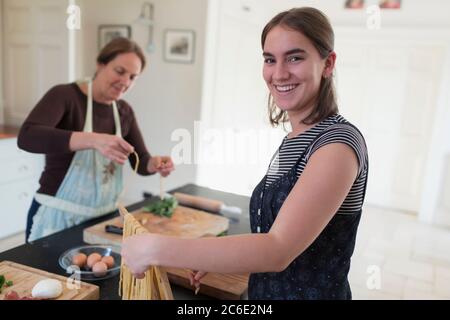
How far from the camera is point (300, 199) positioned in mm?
525

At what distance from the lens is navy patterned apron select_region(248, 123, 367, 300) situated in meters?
0.66

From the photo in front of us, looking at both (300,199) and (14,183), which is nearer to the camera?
(300,199)

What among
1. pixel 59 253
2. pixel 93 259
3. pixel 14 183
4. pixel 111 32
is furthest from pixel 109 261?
pixel 111 32

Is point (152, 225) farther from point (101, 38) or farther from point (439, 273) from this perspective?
point (101, 38)

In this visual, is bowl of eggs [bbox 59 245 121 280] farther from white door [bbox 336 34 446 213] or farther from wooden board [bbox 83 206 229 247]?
white door [bbox 336 34 446 213]

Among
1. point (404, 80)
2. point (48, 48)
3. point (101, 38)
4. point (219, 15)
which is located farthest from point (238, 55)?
point (404, 80)

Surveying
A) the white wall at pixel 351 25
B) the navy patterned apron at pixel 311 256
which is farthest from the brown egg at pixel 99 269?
the white wall at pixel 351 25

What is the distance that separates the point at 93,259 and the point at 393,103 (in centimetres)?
342

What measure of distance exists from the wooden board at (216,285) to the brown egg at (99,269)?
0.14 meters

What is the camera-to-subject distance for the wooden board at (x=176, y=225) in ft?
3.56

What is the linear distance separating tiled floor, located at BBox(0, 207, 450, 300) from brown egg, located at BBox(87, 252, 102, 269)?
112 centimetres

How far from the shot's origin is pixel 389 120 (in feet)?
12.0

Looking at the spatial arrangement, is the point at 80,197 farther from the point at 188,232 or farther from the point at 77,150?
the point at 188,232
